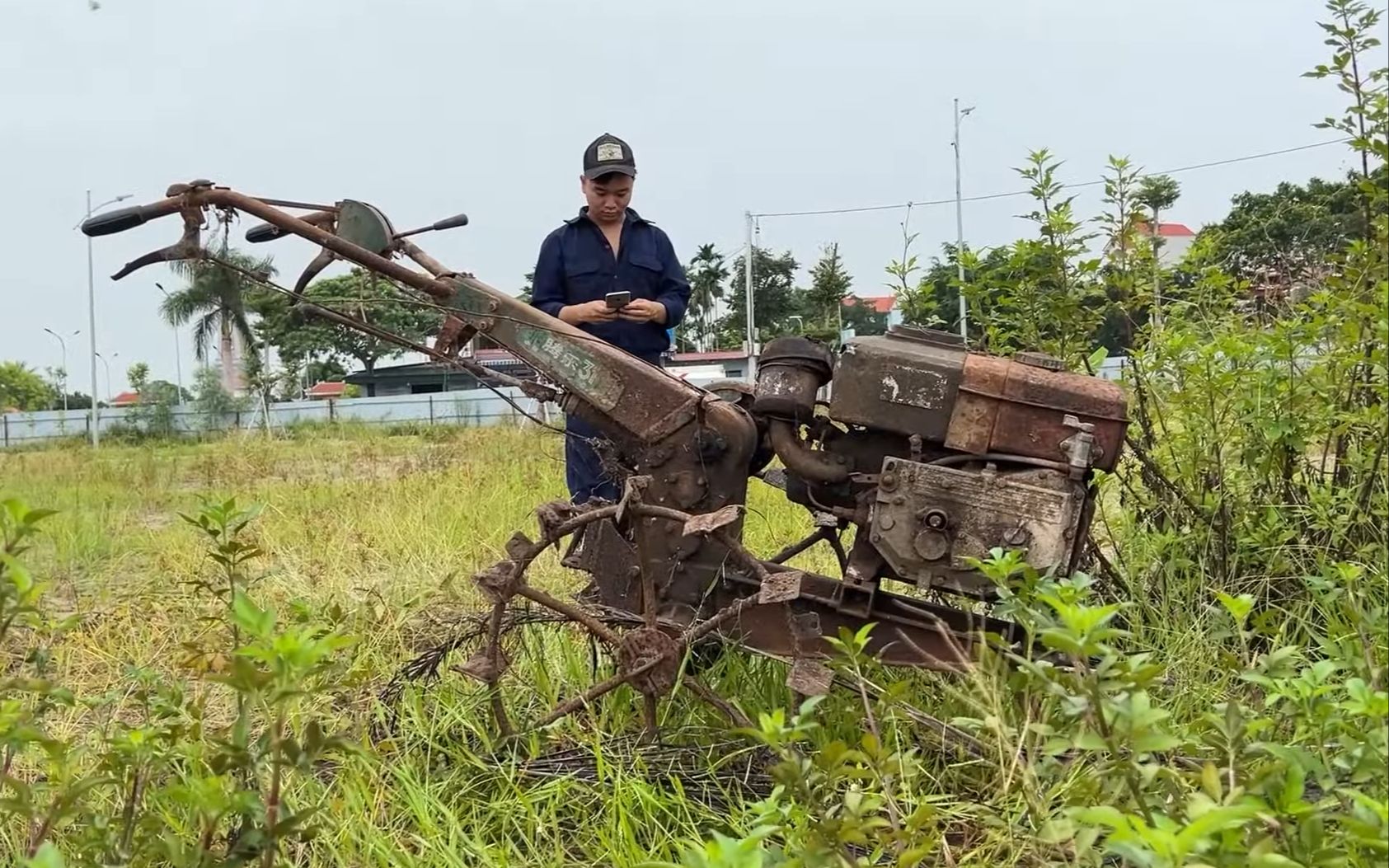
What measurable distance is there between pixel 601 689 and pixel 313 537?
3.66 m

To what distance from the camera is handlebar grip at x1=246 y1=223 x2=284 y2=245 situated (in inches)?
125

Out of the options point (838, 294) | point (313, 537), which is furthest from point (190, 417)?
point (838, 294)

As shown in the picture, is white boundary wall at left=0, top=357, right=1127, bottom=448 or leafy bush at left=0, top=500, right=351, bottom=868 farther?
white boundary wall at left=0, top=357, right=1127, bottom=448

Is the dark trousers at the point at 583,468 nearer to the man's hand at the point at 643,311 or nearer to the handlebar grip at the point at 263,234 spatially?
the man's hand at the point at 643,311

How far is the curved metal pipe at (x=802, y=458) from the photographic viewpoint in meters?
2.92

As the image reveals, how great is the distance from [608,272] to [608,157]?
1.44 ft

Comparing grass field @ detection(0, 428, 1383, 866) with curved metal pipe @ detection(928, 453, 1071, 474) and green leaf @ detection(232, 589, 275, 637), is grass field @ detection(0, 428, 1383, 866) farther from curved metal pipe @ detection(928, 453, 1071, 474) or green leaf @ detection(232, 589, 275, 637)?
curved metal pipe @ detection(928, 453, 1071, 474)

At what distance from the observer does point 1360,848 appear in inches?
61.9

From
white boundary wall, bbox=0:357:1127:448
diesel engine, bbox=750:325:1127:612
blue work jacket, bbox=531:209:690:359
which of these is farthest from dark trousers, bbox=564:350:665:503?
white boundary wall, bbox=0:357:1127:448

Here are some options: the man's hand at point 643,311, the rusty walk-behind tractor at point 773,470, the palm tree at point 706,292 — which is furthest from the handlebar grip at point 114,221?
the palm tree at point 706,292

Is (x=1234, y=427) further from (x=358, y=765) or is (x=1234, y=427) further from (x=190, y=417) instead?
(x=190, y=417)

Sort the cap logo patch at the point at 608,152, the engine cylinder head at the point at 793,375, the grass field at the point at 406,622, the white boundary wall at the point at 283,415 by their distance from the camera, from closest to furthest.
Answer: the grass field at the point at 406,622, the engine cylinder head at the point at 793,375, the cap logo patch at the point at 608,152, the white boundary wall at the point at 283,415

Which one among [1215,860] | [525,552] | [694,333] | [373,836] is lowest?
[373,836]

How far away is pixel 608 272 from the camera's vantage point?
13.0 feet
